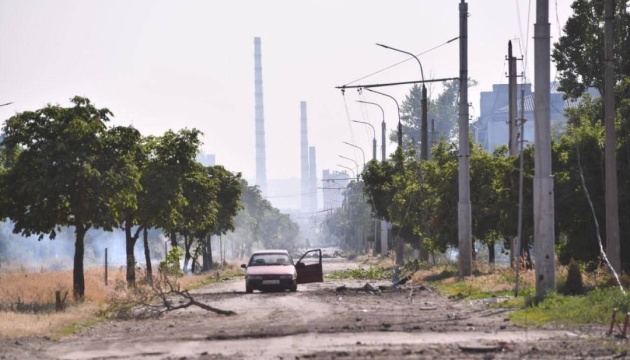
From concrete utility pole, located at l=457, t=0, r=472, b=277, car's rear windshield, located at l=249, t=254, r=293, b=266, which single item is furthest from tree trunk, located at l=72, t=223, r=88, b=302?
concrete utility pole, located at l=457, t=0, r=472, b=277

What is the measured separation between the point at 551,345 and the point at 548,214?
9073mm

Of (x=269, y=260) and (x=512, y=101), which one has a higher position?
(x=512, y=101)

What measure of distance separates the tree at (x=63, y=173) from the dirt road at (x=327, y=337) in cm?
566

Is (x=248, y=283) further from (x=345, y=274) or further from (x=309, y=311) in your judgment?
(x=345, y=274)

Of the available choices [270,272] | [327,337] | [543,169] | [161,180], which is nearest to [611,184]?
[543,169]

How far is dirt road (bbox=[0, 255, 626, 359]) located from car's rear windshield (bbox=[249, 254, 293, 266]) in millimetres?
12384

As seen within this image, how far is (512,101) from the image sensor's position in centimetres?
4572

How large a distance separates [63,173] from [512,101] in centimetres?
1936

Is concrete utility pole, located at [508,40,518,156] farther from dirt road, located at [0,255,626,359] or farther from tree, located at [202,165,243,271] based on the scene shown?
tree, located at [202,165,243,271]

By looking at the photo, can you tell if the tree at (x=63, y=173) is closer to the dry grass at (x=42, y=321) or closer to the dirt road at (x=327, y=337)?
the dry grass at (x=42, y=321)

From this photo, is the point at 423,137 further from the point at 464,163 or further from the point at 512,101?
the point at 464,163

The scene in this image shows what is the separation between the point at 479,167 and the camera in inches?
1938

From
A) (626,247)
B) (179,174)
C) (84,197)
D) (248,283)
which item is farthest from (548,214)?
(179,174)

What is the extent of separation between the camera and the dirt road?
55.3ft
